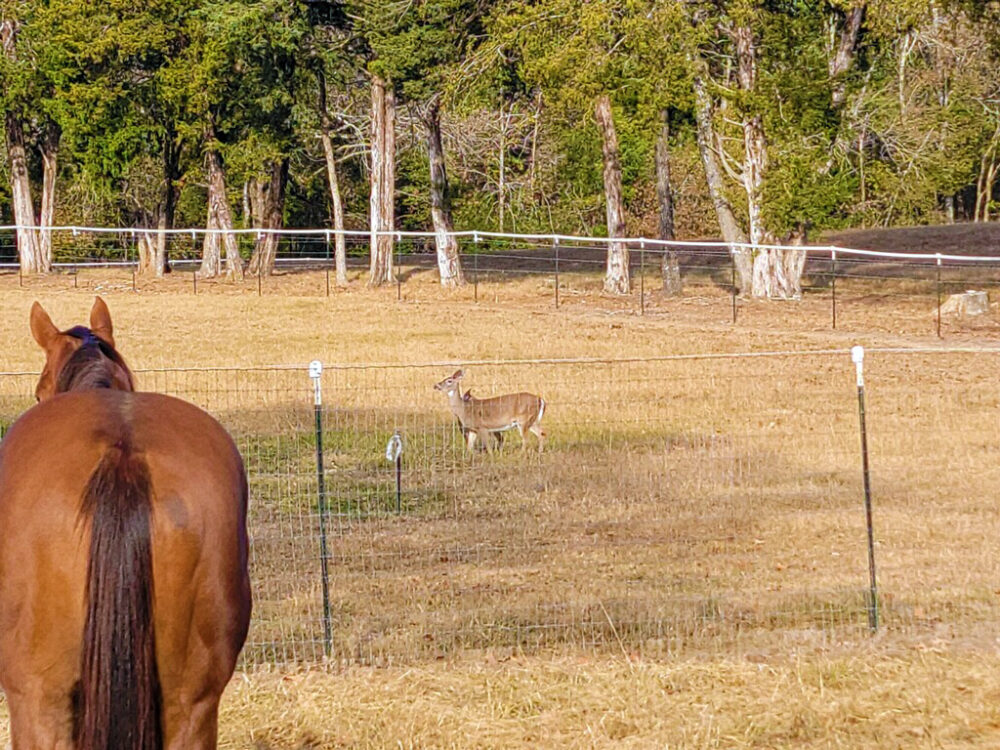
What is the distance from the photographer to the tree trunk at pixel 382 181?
129ft

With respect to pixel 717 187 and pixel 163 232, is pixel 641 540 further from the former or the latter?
pixel 163 232

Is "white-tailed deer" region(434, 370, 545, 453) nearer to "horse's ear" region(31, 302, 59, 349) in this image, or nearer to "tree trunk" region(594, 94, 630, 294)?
"horse's ear" region(31, 302, 59, 349)

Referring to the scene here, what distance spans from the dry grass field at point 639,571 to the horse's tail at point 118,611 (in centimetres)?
246


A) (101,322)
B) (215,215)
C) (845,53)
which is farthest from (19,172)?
(101,322)

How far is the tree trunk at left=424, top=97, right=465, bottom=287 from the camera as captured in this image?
3994 centimetres

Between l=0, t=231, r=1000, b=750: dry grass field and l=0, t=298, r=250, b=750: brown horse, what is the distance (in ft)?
7.70

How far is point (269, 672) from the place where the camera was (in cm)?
854

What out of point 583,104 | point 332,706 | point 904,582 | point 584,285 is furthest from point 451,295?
point 332,706

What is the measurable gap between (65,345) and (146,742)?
1.87 metres

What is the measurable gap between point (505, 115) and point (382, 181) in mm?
11690

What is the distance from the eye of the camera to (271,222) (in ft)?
153

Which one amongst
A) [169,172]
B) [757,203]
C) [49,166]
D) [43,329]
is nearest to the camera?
[43,329]

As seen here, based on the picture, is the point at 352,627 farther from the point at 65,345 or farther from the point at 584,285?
the point at 584,285

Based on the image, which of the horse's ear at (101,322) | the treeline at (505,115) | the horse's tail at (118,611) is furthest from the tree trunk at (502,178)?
the horse's tail at (118,611)
